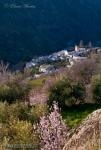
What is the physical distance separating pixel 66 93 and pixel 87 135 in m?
42.3

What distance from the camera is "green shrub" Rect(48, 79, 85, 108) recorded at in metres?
48.9

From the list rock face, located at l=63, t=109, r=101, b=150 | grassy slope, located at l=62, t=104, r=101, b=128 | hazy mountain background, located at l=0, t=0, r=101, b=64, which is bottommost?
grassy slope, located at l=62, t=104, r=101, b=128

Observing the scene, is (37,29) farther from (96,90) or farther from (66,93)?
(66,93)

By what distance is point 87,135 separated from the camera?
21.9ft

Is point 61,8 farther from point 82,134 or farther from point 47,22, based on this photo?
point 82,134

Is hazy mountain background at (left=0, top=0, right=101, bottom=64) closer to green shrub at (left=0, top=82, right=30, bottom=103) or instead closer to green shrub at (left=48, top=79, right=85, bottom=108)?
green shrub at (left=0, top=82, right=30, bottom=103)

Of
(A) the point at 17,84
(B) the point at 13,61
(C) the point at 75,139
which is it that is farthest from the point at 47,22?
(C) the point at 75,139

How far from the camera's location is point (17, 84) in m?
53.9

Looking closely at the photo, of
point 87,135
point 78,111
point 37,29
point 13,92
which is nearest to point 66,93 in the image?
point 78,111

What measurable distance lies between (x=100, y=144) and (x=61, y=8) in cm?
19279

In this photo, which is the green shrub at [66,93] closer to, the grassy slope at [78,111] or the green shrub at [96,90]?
the grassy slope at [78,111]

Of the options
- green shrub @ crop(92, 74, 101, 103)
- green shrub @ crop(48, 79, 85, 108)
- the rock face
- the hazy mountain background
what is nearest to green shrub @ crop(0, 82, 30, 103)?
green shrub @ crop(48, 79, 85, 108)

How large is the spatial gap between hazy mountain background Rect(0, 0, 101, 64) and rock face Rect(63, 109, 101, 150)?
443 ft

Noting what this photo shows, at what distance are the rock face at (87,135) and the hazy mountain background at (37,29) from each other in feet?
443
